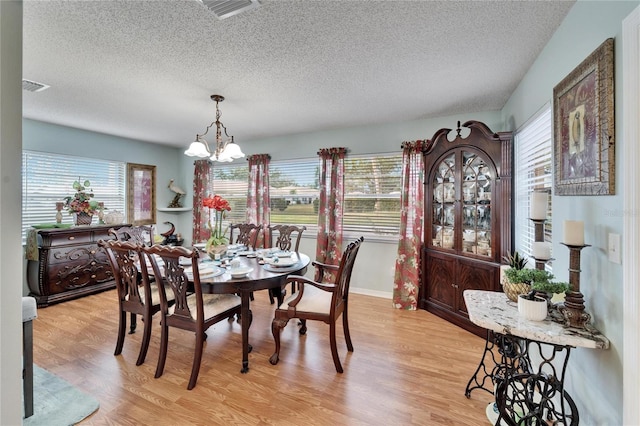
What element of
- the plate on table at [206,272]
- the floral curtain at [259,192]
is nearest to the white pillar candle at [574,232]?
the plate on table at [206,272]

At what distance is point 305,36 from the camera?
1.90m

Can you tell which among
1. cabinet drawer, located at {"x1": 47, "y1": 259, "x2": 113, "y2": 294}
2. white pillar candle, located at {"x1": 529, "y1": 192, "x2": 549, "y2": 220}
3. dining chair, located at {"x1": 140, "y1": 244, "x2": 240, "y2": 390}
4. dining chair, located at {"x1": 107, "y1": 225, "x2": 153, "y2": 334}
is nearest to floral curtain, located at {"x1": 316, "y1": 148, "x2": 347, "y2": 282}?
dining chair, located at {"x1": 140, "y1": 244, "x2": 240, "y2": 390}

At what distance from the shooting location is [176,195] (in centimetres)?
563

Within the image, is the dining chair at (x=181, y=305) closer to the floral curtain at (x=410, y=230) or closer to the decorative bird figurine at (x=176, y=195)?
the floral curtain at (x=410, y=230)

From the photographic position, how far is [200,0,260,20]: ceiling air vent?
156cm

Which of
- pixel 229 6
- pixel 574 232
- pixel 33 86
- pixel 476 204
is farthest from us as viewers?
pixel 476 204

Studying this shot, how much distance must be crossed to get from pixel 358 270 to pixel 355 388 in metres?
2.24

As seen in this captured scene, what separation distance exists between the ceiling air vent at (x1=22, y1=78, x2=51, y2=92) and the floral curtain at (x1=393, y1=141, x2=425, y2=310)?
3.94 m

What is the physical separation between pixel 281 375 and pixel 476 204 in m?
2.51

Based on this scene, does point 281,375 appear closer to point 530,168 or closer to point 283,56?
point 283,56

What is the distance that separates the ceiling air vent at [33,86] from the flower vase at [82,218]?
188 cm

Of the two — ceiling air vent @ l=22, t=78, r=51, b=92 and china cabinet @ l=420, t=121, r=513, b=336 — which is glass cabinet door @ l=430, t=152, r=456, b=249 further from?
ceiling air vent @ l=22, t=78, r=51, b=92

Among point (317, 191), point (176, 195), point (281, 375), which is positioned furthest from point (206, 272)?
point (176, 195)
